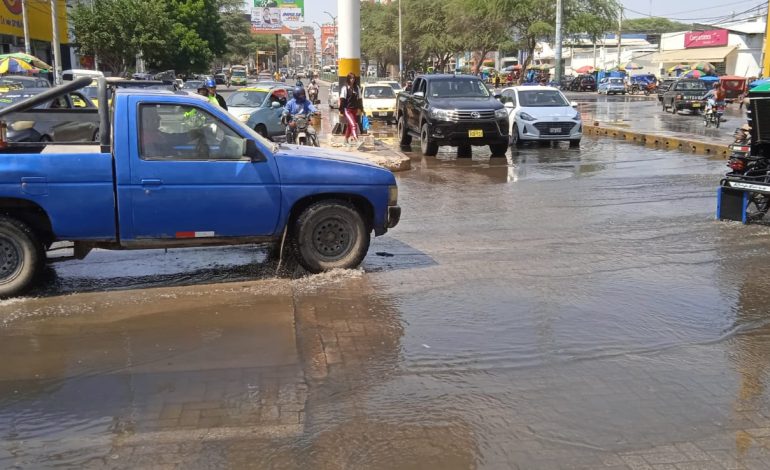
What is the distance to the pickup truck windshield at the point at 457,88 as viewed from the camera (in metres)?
18.3

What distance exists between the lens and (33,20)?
46562 mm

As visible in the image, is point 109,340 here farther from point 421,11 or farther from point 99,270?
point 421,11

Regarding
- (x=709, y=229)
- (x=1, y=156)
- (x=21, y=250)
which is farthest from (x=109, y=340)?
(x=709, y=229)

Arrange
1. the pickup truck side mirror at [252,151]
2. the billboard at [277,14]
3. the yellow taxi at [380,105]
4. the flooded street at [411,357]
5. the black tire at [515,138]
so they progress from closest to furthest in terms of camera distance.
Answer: the flooded street at [411,357], the pickup truck side mirror at [252,151], the black tire at [515,138], the yellow taxi at [380,105], the billboard at [277,14]

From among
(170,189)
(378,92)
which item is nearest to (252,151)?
(170,189)

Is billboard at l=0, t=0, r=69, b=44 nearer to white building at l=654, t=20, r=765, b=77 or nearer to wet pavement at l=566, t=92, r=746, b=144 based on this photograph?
wet pavement at l=566, t=92, r=746, b=144

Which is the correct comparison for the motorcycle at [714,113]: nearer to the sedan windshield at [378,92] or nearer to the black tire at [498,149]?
the black tire at [498,149]

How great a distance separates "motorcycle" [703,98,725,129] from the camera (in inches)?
1033

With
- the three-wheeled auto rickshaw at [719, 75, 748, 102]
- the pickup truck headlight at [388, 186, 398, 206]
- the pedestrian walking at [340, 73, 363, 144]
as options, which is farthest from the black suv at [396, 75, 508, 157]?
the three-wheeled auto rickshaw at [719, 75, 748, 102]

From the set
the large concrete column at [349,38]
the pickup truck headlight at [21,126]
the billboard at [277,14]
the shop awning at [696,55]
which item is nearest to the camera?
the pickup truck headlight at [21,126]

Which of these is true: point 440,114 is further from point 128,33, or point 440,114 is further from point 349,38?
point 128,33

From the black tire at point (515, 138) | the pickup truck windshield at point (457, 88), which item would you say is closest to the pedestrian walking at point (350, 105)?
the pickup truck windshield at point (457, 88)

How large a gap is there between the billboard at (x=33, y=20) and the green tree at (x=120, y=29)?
281 cm

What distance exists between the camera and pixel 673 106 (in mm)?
35250
